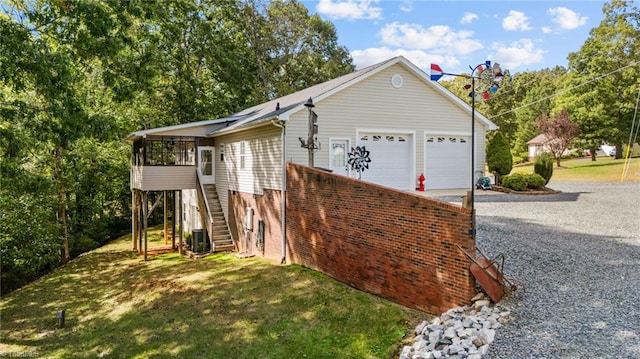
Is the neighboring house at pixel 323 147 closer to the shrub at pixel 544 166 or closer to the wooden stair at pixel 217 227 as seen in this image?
the wooden stair at pixel 217 227

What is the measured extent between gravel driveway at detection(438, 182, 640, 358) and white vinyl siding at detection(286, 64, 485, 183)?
12.0ft

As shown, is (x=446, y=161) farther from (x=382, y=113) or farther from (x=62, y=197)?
(x=62, y=197)

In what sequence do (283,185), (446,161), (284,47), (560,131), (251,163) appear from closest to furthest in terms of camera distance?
1. (283,185)
2. (251,163)
3. (446,161)
4. (560,131)
5. (284,47)

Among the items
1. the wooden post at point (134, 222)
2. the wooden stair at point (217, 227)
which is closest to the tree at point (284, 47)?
the wooden post at point (134, 222)

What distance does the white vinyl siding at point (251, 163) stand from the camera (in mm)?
12516

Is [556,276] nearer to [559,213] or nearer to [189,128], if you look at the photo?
[559,213]

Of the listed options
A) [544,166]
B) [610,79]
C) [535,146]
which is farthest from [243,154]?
[535,146]

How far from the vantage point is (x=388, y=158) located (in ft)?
47.1

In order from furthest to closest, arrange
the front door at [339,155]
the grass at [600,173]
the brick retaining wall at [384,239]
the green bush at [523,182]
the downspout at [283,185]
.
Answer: the grass at [600,173] < the green bush at [523,182] < the front door at [339,155] < the downspout at [283,185] < the brick retaining wall at [384,239]

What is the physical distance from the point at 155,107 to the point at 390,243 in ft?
72.5

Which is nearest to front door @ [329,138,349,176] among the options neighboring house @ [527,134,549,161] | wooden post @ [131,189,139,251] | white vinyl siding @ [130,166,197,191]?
Answer: white vinyl siding @ [130,166,197,191]

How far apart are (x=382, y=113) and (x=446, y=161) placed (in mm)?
3634

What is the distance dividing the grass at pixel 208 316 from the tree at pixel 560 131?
30586mm

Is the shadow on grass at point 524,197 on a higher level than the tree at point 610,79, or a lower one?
lower
